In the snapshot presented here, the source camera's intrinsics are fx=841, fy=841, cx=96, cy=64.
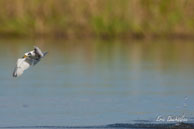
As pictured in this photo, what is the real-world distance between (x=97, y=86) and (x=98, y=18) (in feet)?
40.6

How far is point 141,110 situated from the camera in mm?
12102

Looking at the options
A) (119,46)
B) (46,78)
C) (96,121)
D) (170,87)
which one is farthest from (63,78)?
(119,46)

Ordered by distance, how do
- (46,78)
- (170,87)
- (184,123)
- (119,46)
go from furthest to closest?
(119,46) → (46,78) → (170,87) → (184,123)

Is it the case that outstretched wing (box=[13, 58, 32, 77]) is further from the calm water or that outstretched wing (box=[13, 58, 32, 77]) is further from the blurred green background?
the blurred green background

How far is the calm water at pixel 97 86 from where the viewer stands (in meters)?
11.7

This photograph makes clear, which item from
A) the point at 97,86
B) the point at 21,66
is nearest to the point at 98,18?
the point at 97,86

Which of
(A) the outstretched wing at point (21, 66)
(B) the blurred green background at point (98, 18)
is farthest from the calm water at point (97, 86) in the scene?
(B) the blurred green background at point (98, 18)

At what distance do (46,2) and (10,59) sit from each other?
8145 millimetres

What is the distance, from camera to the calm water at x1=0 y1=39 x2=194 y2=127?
38.2 feet

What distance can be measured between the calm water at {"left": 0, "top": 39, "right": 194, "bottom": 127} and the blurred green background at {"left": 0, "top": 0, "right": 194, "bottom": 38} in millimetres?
3511

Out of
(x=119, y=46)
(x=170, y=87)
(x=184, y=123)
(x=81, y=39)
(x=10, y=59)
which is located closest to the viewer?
(x=184, y=123)

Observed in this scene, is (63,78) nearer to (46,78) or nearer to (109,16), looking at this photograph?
(46,78)

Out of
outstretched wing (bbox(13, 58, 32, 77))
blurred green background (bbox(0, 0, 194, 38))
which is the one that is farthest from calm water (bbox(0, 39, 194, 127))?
blurred green background (bbox(0, 0, 194, 38))

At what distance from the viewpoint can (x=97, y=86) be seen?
15.1 m
